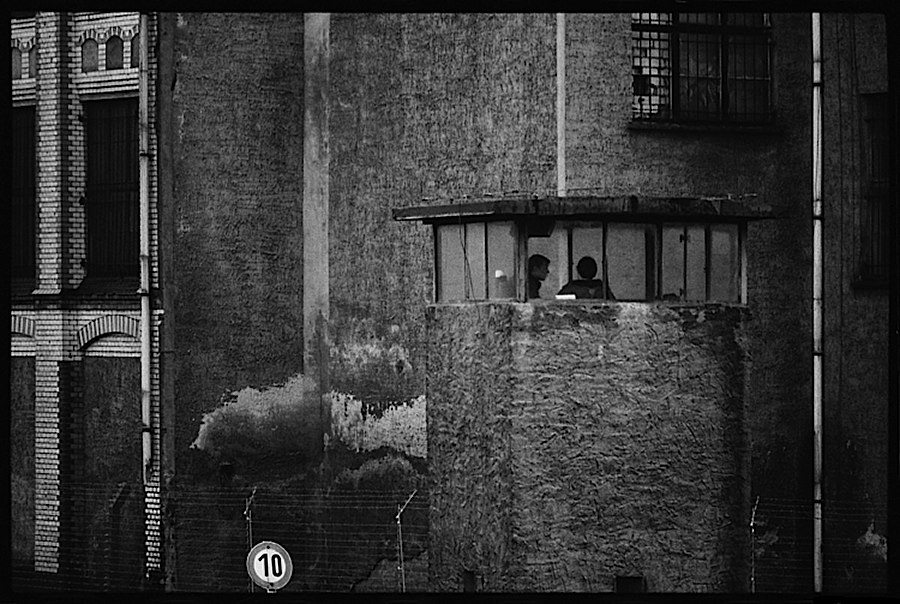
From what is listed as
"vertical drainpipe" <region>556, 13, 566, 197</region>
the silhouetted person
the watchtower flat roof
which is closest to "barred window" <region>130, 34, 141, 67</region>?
"vertical drainpipe" <region>556, 13, 566, 197</region>

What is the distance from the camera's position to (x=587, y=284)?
11008mm

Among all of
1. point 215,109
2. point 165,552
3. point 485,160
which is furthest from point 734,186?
point 165,552

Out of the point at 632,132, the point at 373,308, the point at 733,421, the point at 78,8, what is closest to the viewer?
the point at 78,8

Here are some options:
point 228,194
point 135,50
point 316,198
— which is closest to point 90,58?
point 135,50

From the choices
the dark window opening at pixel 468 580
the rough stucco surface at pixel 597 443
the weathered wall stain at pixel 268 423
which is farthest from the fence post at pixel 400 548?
the rough stucco surface at pixel 597 443

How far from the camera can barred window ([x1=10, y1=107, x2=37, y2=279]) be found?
1739 centimetres

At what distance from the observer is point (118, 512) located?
1589 cm

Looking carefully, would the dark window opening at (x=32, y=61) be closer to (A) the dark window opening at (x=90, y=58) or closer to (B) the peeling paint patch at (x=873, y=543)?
(A) the dark window opening at (x=90, y=58)

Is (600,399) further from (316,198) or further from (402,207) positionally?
(316,198)

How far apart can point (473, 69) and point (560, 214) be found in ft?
9.90

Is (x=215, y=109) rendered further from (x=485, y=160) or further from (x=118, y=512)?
(x=118, y=512)

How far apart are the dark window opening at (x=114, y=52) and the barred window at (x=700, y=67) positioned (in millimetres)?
6586

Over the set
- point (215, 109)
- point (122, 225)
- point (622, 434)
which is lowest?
point (622, 434)

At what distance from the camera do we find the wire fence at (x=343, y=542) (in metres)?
13.0
